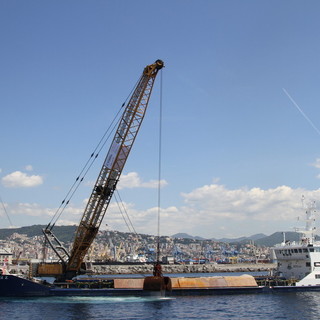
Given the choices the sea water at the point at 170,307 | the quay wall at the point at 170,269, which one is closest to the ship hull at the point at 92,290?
the sea water at the point at 170,307

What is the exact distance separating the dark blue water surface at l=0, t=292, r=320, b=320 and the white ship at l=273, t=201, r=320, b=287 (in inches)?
81.0

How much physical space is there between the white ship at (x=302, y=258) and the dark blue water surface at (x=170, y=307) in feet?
6.75

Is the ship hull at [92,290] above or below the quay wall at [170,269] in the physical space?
above

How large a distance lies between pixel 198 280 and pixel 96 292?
12638 millimetres

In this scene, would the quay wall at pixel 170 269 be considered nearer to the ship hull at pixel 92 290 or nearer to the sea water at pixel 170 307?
the ship hull at pixel 92 290

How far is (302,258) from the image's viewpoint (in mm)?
51125

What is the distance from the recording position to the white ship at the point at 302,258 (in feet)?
164

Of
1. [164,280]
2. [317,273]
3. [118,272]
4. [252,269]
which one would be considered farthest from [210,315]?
[252,269]

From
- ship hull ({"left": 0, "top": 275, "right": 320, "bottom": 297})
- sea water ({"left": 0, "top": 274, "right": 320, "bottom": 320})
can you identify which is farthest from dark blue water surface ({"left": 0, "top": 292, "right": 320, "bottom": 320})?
ship hull ({"left": 0, "top": 275, "right": 320, "bottom": 297})

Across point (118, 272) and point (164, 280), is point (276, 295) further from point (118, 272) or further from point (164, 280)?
point (118, 272)

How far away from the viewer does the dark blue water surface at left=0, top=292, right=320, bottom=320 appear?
121 ft

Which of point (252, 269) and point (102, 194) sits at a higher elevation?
point (102, 194)

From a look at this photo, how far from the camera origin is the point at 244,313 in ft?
125

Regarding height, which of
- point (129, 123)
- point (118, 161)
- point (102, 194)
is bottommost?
point (102, 194)
